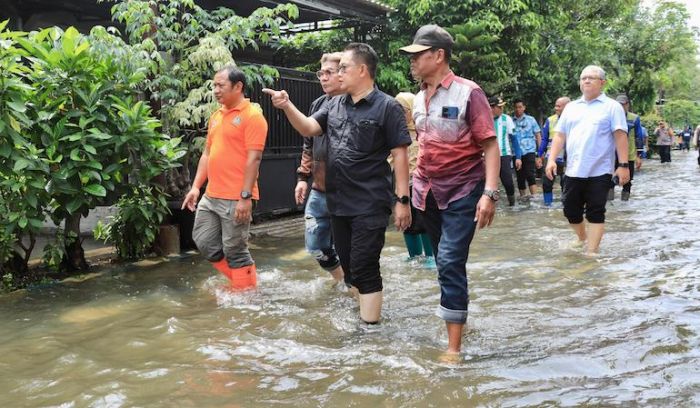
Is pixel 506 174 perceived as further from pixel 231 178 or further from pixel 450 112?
pixel 450 112

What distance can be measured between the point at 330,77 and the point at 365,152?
0.95 meters

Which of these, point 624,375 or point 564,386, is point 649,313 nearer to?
point 624,375

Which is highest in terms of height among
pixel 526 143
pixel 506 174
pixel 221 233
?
pixel 526 143

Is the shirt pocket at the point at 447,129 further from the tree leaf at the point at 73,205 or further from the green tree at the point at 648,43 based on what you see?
the green tree at the point at 648,43

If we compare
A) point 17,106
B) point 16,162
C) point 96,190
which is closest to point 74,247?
point 96,190

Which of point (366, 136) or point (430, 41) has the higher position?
point (430, 41)

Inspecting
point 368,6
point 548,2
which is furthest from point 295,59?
point 548,2

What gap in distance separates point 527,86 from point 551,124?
1057 centimetres

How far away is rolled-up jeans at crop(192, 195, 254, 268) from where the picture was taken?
5.29m

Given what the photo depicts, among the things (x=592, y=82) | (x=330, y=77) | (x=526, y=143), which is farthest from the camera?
(x=526, y=143)

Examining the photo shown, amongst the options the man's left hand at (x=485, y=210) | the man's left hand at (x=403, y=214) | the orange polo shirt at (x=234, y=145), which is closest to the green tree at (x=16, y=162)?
the orange polo shirt at (x=234, y=145)

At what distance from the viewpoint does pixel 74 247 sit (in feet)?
21.2

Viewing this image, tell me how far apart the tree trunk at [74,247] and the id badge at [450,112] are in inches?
153

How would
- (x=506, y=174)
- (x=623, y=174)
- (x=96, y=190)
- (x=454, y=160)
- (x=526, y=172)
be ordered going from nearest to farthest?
(x=454, y=160) < (x=96, y=190) < (x=623, y=174) < (x=506, y=174) < (x=526, y=172)
